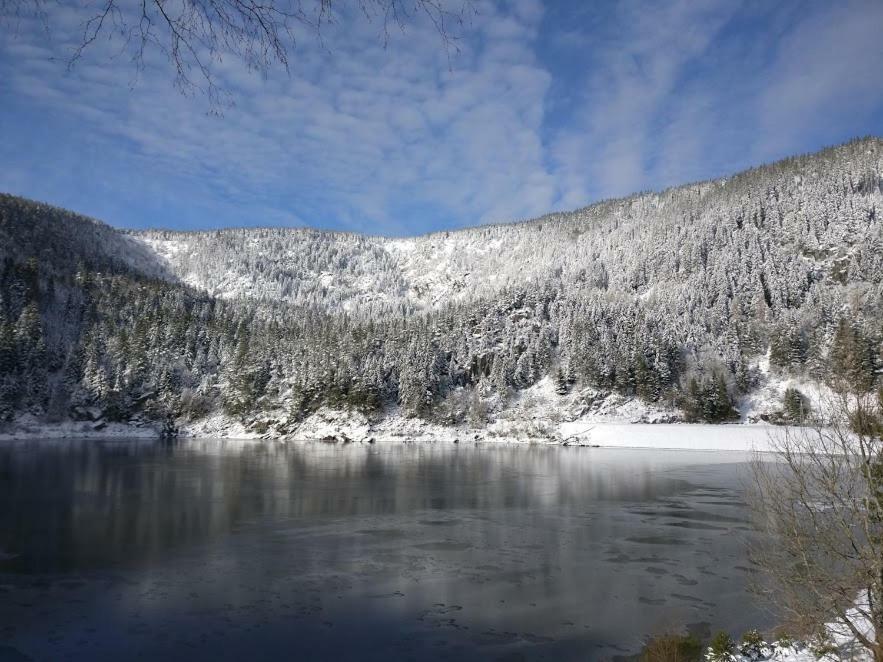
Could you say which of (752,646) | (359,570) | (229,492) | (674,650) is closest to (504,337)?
(229,492)

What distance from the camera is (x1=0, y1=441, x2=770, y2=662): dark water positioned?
10.3 m

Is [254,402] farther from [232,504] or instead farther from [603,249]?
[603,249]

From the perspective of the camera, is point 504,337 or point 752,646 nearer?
point 752,646

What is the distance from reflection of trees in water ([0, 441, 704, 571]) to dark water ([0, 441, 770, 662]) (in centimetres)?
18

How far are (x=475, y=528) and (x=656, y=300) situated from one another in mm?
109210

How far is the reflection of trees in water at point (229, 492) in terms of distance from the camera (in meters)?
18.4

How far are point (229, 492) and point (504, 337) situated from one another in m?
81.8

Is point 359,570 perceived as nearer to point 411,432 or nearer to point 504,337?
point 411,432

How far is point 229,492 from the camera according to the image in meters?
28.7

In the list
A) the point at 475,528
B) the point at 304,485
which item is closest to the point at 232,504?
the point at 304,485

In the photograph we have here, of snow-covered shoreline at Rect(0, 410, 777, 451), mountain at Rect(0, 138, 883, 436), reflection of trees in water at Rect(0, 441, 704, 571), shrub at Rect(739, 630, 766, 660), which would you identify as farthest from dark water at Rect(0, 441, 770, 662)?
mountain at Rect(0, 138, 883, 436)

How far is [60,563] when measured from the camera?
15094 mm

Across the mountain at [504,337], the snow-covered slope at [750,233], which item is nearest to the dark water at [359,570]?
the mountain at [504,337]

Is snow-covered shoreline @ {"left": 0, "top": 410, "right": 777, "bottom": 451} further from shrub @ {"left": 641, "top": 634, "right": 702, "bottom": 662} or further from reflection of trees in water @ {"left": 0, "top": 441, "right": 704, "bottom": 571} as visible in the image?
shrub @ {"left": 641, "top": 634, "right": 702, "bottom": 662}
